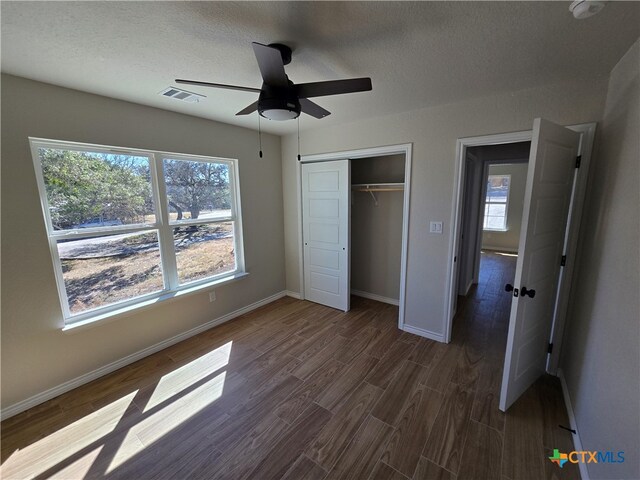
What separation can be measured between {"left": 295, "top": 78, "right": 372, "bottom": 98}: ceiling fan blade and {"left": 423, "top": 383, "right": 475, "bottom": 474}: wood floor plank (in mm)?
2263

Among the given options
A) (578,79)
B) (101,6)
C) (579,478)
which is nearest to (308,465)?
(579,478)

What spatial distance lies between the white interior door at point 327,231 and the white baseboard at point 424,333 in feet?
2.88

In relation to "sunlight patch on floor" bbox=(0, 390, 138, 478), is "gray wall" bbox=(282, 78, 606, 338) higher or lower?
higher

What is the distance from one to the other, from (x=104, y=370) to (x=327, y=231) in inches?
110

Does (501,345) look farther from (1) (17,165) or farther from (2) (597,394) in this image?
(1) (17,165)

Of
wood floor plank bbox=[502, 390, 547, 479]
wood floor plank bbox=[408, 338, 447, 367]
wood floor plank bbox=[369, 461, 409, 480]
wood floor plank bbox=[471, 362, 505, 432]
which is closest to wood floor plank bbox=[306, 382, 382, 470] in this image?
wood floor plank bbox=[369, 461, 409, 480]

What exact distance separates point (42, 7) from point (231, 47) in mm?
836

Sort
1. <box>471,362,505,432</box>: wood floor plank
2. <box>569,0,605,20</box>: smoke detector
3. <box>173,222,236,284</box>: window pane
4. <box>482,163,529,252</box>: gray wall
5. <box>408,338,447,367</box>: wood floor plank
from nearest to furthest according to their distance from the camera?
<box>569,0,605,20</box>: smoke detector < <box>471,362,505,432</box>: wood floor plank < <box>408,338,447,367</box>: wood floor plank < <box>173,222,236,284</box>: window pane < <box>482,163,529,252</box>: gray wall

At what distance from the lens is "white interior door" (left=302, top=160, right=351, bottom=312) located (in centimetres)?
348

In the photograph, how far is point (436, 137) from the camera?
266 centimetres

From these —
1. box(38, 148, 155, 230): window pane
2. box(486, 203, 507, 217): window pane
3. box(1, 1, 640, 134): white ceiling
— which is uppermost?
box(1, 1, 640, 134): white ceiling

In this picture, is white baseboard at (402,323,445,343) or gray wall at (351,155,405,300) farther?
gray wall at (351,155,405,300)

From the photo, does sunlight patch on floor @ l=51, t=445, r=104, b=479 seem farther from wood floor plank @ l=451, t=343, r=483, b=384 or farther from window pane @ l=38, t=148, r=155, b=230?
wood floor plank @ l=451, t=343, r=483, b=384

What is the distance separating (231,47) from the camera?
157 cm
